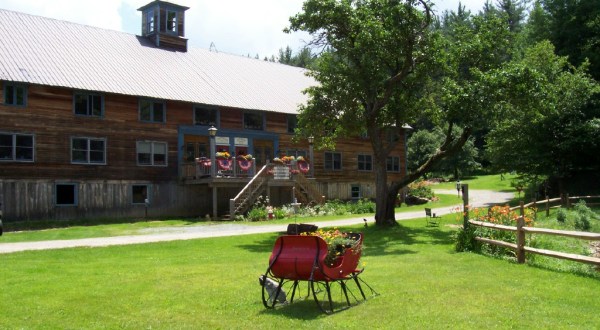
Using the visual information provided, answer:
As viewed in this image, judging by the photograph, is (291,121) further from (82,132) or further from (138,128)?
(82,132)

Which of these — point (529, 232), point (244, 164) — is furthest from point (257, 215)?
point (529, 232)

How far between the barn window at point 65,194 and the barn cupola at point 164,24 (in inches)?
517

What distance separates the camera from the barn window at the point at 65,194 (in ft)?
96.7

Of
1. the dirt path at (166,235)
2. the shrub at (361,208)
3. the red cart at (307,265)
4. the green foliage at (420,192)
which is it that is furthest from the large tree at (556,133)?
the red cart at (307,265)

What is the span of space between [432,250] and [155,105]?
2079cm

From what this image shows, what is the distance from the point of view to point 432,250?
17328 millimetres

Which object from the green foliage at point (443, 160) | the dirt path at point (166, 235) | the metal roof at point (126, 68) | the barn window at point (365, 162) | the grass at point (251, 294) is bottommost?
the grass at point (251, 294)

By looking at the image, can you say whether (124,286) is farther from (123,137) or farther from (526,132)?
(526,132)

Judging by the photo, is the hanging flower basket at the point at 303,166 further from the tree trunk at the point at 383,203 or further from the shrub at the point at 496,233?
the shrub at the point at 496,233

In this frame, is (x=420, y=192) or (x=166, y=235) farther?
(x=420, y=192)

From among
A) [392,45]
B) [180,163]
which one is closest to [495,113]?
[392,45]

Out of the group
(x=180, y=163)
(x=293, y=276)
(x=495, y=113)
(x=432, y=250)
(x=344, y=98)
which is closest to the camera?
(x=293, y=276)

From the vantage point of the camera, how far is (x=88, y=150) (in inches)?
1203

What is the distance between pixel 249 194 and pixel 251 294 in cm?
2249
